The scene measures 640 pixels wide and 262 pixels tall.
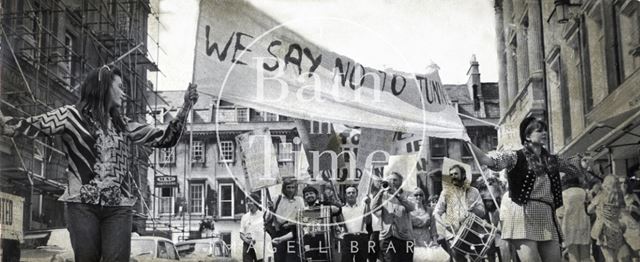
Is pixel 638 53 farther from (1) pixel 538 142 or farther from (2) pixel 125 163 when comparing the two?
(2) pixel 125 163

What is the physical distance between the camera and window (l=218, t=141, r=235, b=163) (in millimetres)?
7277

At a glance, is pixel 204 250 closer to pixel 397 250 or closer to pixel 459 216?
pixel 397 250

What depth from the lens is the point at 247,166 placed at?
24.0ft

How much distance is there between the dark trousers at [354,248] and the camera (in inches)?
285

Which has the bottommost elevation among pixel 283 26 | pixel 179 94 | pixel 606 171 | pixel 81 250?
pixel 81 250

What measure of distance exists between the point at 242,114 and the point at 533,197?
2.47 m

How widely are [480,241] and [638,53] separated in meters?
1.95

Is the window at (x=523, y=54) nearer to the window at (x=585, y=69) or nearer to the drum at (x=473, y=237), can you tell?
the window at (x=585, y=69)

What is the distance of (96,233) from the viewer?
7027 millimetres

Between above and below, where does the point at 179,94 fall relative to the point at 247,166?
above

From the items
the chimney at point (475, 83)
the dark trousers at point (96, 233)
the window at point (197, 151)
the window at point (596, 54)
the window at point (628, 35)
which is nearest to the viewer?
the window at point (628, 35)

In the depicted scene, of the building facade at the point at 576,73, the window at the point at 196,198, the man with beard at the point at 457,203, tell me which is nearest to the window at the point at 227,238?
the window at the point at 196,198

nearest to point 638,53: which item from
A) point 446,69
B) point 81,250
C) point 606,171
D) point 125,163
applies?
point 606,171

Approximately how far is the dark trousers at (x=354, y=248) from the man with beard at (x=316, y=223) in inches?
4.9
